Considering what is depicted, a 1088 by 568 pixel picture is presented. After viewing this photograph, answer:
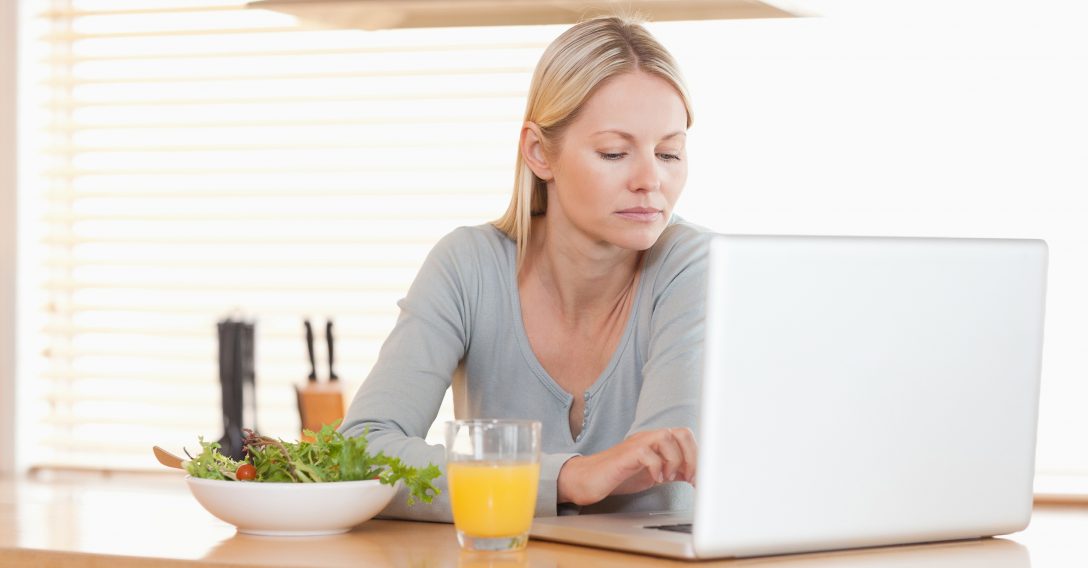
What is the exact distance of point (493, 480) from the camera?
110 cm

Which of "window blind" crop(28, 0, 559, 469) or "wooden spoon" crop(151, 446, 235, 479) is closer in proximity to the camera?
"wooden spoon" crop(151, 446, 235, 479)

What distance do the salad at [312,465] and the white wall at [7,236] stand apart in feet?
6.37

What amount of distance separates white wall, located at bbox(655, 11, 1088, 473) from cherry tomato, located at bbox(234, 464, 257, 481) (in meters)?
1.48

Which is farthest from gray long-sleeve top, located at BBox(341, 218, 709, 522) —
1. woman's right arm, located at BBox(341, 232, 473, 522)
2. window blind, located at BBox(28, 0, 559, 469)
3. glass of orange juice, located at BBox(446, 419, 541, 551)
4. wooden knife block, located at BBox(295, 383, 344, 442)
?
window blind, located at BBox(28, 0, 559, 469)

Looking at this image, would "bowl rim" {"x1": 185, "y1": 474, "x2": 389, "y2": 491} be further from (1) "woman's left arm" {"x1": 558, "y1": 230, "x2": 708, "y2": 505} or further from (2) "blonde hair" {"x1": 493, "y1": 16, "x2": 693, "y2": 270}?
(2) "blonde hair" {"x1": 493, "y1": 16, "x2": 693, "y2": 270}

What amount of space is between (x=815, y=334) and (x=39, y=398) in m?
2.40

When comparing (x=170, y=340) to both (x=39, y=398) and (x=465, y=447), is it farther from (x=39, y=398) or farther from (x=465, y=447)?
(x=465, y=447)

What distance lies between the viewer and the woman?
1585 millimetres

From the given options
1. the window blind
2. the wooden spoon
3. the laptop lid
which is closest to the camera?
the laptop lid

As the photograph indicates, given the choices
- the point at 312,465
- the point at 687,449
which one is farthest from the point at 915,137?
the point at 312,465

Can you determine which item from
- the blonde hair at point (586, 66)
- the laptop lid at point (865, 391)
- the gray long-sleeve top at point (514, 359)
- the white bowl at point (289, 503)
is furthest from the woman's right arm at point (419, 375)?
the laptop lid at point (865, 391)

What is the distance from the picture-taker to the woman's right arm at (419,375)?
139 cm

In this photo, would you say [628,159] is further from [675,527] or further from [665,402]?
[675,527]

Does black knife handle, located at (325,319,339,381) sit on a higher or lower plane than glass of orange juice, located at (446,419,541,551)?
lower
